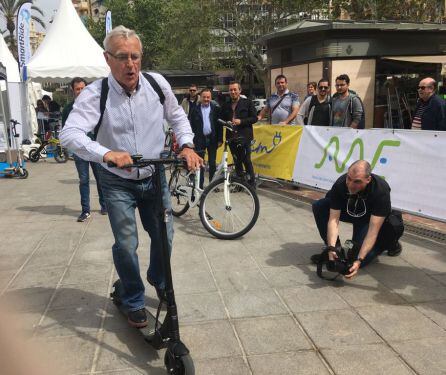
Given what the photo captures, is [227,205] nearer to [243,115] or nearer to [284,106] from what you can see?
[243,115]

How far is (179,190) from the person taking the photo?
228 inches

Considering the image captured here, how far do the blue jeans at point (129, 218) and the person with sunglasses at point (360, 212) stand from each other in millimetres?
1623

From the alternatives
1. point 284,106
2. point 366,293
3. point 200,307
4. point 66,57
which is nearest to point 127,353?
point 200,307

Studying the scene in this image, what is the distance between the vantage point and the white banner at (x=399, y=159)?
200 inches

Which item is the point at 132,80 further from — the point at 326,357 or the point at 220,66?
the point at 220,66

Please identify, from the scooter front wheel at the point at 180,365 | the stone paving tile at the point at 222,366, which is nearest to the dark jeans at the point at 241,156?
the stone paving tile at the point at 222,366

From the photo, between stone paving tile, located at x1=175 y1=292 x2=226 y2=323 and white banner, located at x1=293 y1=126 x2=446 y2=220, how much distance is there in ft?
9.39

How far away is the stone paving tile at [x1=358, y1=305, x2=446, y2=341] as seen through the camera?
10.2 ft

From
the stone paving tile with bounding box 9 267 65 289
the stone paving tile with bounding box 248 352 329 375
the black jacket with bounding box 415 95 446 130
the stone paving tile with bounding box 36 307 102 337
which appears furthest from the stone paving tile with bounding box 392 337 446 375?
the black jacket with bounding box 415 95 446 130

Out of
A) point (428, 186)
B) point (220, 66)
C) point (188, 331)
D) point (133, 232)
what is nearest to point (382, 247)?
point (428, 186)

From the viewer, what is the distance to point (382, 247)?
14.0 feet

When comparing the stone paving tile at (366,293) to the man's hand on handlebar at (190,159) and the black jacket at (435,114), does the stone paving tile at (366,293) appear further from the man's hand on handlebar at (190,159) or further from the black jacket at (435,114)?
the black jacket at (435,114)

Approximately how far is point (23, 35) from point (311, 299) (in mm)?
14342

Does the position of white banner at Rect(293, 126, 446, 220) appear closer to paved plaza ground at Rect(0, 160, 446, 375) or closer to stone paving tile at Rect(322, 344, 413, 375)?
paved plaza ground at Rect(0, 160, 446, 375)
